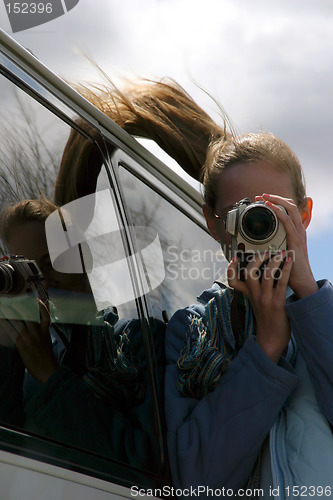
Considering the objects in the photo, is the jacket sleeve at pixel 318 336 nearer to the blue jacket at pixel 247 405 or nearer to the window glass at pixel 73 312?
the blue jacket at pixel 247 405

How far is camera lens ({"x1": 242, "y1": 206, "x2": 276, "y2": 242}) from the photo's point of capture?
4.95ft

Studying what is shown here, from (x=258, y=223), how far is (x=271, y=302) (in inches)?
7.6

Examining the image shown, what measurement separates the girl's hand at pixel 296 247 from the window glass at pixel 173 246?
0.42 m

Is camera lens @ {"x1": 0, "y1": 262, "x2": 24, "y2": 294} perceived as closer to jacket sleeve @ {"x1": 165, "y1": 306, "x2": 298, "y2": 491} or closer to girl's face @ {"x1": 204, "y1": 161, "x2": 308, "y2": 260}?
jacket sleeve @ {"x1": 165, "y1": 306, "x2": 298, "y2": 491}

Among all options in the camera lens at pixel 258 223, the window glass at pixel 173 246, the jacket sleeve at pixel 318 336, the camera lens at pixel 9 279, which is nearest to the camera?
the camera lens at pixel 9 279

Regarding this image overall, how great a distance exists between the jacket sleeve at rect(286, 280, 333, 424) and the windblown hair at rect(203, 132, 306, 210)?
390mm

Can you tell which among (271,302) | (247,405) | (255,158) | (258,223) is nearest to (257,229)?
(258,223)

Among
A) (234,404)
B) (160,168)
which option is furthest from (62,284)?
(160,168)

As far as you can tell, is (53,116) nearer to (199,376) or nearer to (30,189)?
(30,189)

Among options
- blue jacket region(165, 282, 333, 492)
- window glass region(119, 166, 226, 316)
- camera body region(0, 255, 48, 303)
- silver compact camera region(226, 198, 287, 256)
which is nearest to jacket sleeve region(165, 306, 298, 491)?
blue jacket region(165, 282, 333, 492)

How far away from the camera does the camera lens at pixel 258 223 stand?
1.51 m

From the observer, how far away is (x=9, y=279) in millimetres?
1211

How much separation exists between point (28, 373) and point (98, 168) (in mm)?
654

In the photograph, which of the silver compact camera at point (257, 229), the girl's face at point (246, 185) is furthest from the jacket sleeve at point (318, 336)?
the girl's face at point (246, 185)
